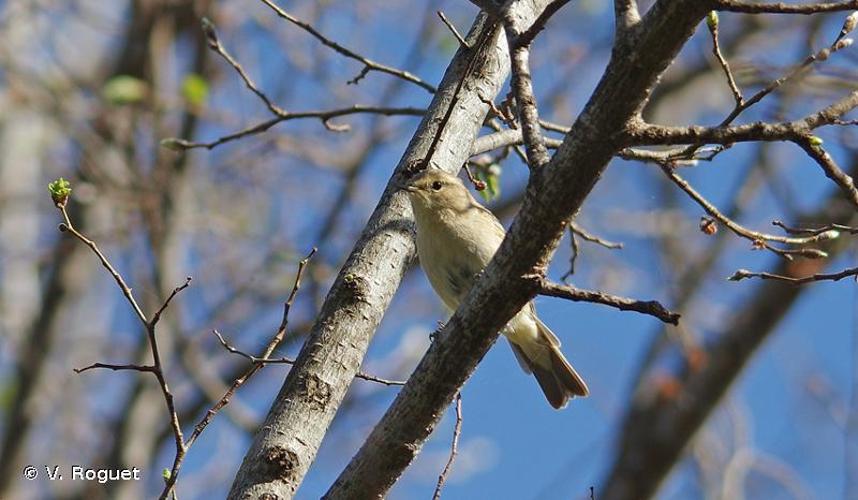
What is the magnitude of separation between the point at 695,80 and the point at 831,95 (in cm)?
324

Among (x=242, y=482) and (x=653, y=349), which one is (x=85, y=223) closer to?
(x=653, y=349)

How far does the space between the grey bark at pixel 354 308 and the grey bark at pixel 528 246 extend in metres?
0.31

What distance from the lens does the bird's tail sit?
16.5ft

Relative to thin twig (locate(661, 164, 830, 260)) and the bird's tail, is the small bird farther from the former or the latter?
thin twig (locate(661, 164, 830, 260))

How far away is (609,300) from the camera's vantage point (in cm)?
221

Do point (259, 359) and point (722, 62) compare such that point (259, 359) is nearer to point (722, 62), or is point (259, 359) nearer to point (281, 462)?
point (281, 462)

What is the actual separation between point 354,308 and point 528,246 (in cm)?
100

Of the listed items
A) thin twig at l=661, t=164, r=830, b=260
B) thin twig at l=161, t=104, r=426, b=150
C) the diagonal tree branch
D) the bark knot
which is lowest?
the bark knot

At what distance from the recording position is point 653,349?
10766mm

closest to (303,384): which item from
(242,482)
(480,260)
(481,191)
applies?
(242,482)

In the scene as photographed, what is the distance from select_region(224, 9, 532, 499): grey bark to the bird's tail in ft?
5.45

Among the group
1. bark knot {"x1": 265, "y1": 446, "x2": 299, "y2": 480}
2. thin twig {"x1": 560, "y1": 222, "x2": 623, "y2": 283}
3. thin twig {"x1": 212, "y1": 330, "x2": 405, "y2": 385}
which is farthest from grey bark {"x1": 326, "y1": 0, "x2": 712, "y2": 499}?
thin twig {"x1": 560, "y1": 222, "x2": 623, "y2": 283}

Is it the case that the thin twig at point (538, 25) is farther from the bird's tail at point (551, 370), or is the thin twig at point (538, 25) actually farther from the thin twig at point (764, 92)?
the bird's tail at point (551, 370)

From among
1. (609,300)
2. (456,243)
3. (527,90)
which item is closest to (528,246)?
(609,300)
